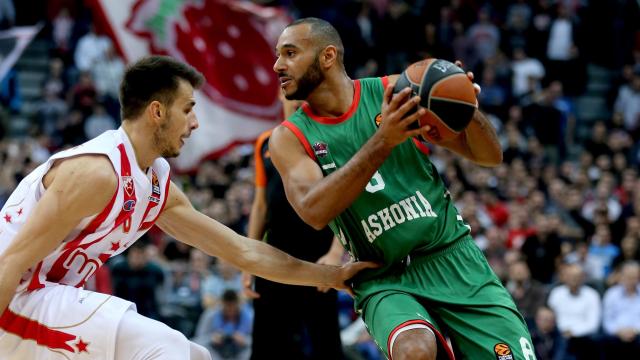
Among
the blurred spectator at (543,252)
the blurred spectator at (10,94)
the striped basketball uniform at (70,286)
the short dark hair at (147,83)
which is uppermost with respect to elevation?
the short dark hair at (147,83)

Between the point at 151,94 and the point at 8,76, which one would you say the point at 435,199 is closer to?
the point at 151,94

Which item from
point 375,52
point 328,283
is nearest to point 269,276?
point 328,283

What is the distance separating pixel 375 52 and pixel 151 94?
46.1 feet

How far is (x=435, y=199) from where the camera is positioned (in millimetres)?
5555

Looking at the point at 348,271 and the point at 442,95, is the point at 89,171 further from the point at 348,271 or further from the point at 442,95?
the point at 442,95

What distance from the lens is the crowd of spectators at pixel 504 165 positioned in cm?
1169

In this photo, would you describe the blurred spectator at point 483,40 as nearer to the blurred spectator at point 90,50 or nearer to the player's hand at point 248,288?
the blurred spectator at point 90,50

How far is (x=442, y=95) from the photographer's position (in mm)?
5012

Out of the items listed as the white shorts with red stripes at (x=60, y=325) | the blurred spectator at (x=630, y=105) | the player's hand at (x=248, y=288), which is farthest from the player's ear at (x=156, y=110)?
the blurred spectator at (x=630, y=105)

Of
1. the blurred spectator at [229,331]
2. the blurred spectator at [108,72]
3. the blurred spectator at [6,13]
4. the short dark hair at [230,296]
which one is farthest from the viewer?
the blurred spectator at [6,13]

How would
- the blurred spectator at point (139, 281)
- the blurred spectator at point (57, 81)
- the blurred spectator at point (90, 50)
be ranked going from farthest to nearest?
1. the blurred spectator at point (90, 50)
2. the blurred spectator at point (57, 81)
3. the blurred spectator at point (139, 281)

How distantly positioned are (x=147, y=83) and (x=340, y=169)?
1.01 metres

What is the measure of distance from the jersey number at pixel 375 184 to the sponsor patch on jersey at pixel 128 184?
1.23 meters

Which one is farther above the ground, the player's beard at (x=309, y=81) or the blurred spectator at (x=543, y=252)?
the player's beard at (x=309, y=81)
